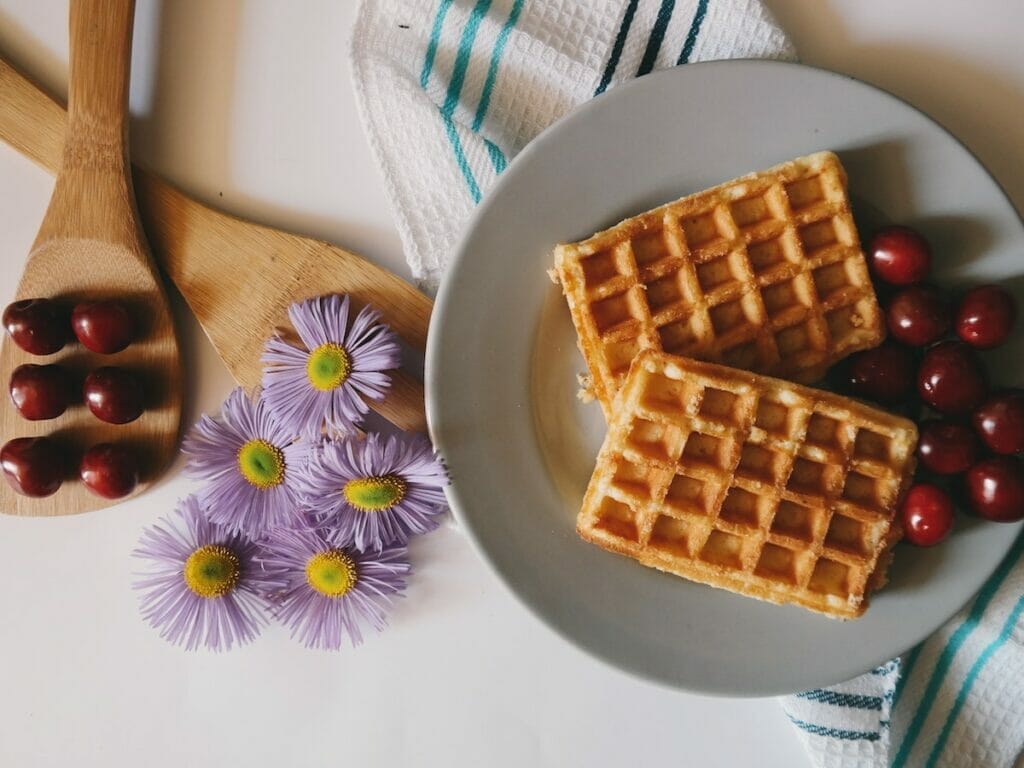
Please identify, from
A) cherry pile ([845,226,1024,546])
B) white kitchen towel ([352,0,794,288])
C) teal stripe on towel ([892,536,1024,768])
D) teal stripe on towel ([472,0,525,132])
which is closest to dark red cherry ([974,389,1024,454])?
cherry pile ([845,226,1024,546])

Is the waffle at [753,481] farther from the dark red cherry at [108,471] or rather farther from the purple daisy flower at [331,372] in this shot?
the dark red cherry at [108,471]

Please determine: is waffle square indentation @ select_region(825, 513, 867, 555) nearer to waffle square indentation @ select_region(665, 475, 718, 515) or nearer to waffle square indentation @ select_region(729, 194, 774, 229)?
waffle square indentation @ select_region(665, 475, 718, 515)

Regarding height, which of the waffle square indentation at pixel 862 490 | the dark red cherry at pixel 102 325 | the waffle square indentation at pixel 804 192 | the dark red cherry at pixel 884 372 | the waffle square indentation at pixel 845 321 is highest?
the waffle square indentation at pixel 804 192

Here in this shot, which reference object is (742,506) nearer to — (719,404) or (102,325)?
(719,404)

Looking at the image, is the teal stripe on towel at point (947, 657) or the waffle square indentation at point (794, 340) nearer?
the waffle square indentation at point (794, 340)

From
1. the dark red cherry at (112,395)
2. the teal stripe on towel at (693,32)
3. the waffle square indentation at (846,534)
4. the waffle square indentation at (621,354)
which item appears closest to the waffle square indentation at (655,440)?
the waffle square indentation at (621,354)

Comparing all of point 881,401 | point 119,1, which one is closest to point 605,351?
point 881,401

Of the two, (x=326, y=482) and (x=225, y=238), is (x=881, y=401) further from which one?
(x=225, y=238)
